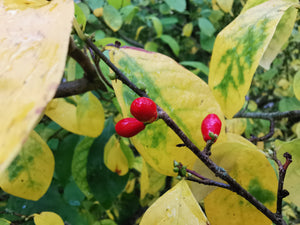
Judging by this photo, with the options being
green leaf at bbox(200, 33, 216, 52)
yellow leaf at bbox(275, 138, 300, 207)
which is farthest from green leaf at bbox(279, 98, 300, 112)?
yellow leaf at bbox(275, 138, 300, 207)

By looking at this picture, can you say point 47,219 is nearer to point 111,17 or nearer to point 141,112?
point 141,112

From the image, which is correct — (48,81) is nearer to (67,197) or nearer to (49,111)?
(49,111)

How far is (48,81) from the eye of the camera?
0.54 feet

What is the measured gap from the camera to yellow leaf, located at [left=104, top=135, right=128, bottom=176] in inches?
31.3

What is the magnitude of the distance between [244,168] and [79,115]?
0.44m

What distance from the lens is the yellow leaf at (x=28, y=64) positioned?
149 millimetres

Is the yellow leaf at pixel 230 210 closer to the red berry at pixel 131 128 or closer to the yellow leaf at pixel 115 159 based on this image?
the red berry at pixel 131 128

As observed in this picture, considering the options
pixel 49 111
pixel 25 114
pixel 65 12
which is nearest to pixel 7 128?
pixel 25 114

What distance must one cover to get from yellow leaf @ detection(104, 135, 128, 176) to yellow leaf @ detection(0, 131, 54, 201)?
0.23m

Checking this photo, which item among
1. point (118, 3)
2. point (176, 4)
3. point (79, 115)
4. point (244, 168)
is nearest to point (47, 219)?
point (79, 115)

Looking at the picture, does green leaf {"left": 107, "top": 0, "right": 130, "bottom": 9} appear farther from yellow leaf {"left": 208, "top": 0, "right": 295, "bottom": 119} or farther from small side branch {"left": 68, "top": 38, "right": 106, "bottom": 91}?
yellow leaf {"left": 208, "top": 0, "right": 295, "bottom": 119}

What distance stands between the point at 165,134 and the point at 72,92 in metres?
0.42

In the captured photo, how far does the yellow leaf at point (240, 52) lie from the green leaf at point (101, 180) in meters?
0.54

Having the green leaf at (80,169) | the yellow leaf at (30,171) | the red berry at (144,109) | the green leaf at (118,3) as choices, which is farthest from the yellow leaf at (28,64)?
the green leaf at (118,3)
